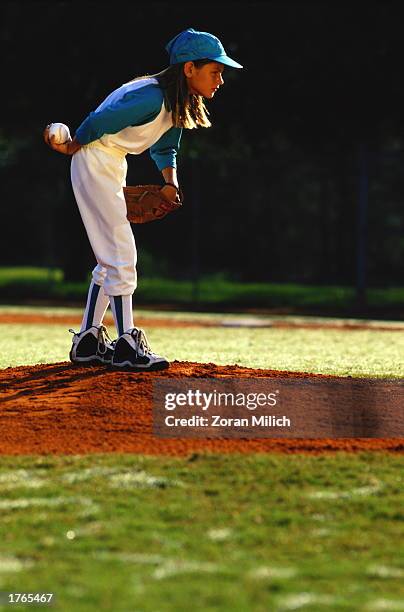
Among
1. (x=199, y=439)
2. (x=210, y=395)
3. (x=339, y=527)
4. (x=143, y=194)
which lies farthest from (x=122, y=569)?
(x=143, y=194)

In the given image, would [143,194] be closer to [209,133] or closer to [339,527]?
Result: [339,527]

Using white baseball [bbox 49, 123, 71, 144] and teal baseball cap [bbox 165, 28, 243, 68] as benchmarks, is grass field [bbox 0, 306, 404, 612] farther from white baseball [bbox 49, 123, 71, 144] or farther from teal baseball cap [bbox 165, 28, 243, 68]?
teal baseball cap [bbox 165, 28, 243, 68]

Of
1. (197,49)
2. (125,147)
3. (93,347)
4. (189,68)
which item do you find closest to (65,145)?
(125,147)

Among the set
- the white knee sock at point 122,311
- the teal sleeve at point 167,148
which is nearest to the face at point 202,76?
the teal sleeve at point 167,148

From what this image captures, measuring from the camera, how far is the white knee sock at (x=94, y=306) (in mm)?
8609

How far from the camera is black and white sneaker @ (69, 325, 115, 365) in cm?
860

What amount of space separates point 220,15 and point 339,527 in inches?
821

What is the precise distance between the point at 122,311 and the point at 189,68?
1629mm

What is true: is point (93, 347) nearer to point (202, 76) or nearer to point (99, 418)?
point (99, 418)

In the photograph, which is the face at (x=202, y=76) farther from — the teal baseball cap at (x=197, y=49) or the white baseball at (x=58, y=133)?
the white baseball at (x=58, y=133)

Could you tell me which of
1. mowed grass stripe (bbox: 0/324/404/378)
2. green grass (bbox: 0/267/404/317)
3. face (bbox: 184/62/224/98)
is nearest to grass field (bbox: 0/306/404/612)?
face (bbox: 184/62/224/98)

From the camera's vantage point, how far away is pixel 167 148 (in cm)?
864

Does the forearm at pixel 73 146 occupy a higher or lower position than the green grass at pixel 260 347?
higher

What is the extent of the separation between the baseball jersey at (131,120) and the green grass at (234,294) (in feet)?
39.0
